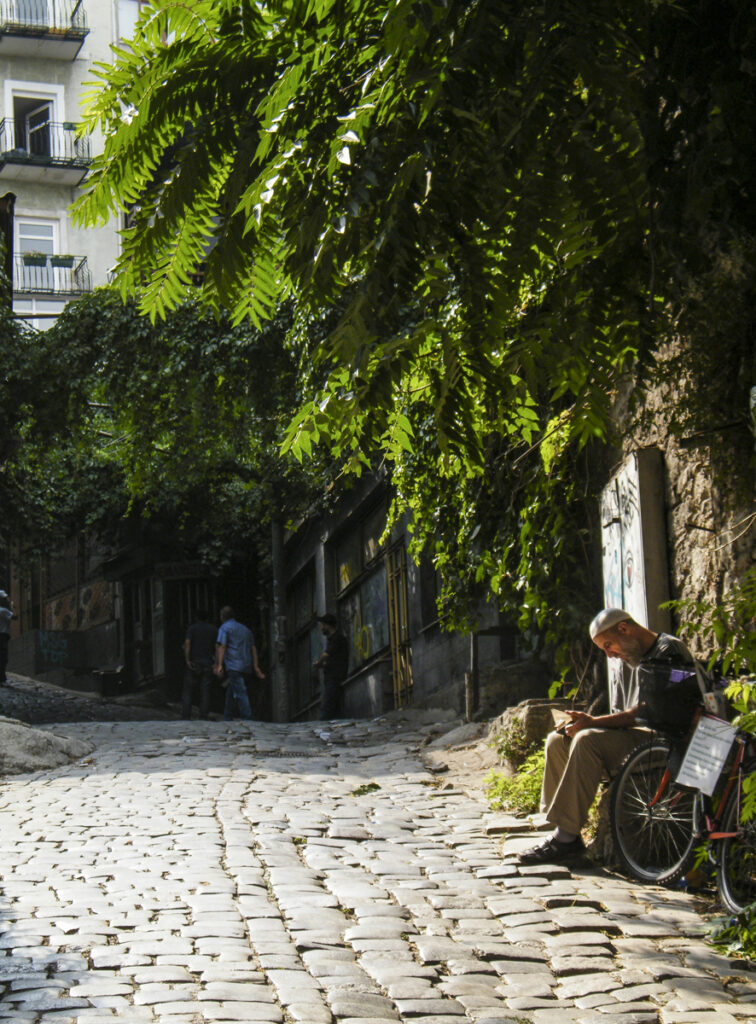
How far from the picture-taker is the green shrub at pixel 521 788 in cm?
898

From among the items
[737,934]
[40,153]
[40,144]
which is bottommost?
[737,934]

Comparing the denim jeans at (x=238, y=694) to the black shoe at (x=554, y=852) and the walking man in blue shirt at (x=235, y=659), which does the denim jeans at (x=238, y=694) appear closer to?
the walking man in blue shirt at (x=235, y=659)

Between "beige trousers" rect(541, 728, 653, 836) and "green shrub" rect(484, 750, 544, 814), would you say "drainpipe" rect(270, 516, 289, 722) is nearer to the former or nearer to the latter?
"green shrub" rect(484, 750, 544, 814)

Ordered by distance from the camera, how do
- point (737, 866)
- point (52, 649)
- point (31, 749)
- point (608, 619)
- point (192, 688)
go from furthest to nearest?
point (52, 649) → point (192, 688) → point (31, 749) → point (608, 619) → point (737, 866)

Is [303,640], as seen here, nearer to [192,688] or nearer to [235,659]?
[192,688]

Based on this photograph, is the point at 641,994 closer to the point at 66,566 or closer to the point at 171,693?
the point at 171,693

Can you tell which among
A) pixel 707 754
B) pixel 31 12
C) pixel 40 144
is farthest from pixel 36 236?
pixel 707 754

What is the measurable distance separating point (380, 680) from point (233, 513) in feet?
29.0

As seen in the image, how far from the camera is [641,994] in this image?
15.7 feet

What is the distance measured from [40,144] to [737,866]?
38071mm

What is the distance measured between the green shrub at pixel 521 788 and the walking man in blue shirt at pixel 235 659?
33.6ft

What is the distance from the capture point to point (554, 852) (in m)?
7.23

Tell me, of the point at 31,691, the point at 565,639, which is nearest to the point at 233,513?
the point at 31,691

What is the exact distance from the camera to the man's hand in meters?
7.36
